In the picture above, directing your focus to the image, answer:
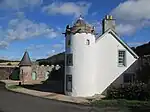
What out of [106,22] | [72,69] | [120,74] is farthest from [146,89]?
[106,22]

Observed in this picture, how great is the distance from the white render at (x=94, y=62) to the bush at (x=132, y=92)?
2812mm

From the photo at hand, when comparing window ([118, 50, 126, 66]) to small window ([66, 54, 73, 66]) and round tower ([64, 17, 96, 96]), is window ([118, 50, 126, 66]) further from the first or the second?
small window ([66, 54, 73, 66])

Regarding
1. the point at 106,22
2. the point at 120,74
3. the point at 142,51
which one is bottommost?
the point at 120,74

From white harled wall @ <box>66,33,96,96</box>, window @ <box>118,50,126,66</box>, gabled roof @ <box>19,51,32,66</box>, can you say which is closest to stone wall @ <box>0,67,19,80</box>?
gabled roof @ <box>19,51,32,66</box>

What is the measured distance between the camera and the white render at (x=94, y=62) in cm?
3031

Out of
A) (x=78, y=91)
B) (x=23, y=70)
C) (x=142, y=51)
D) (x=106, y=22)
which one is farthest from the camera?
(x=23, y=70)

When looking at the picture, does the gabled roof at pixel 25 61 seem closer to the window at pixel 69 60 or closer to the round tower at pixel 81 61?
the window at pixel 69 60

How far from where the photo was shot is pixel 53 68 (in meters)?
61.1

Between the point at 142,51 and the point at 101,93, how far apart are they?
37.9 ft

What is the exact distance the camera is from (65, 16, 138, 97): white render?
30312 millimetres

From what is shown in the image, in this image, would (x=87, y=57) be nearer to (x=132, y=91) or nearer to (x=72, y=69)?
(x=72, y=69)

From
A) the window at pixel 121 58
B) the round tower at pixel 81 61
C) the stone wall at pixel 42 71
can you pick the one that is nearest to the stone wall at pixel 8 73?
the stone wall at pixel 42 71

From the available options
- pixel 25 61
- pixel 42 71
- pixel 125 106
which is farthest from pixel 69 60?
pixel 42 71

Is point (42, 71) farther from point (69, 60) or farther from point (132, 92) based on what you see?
point (132, 92)
